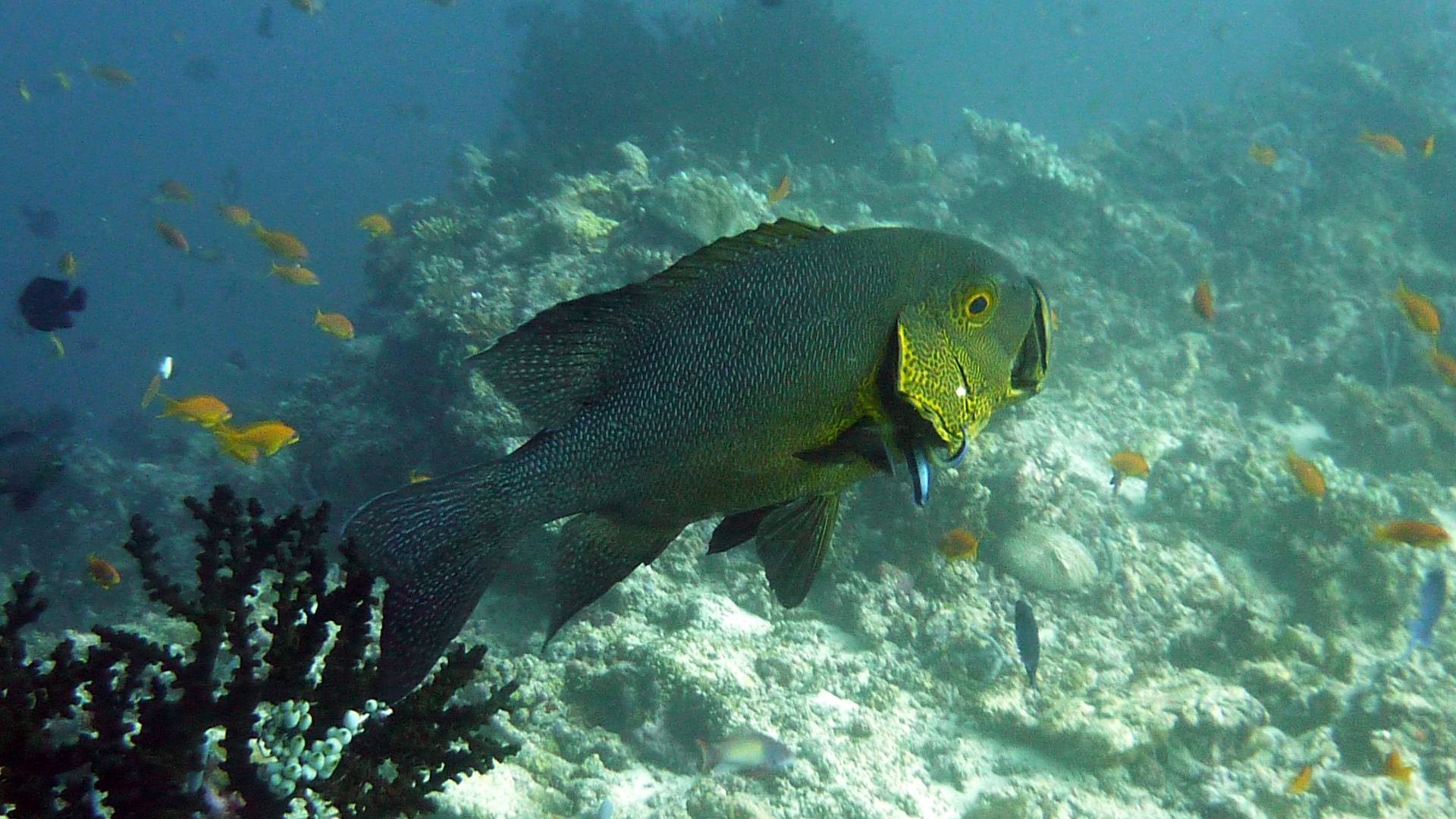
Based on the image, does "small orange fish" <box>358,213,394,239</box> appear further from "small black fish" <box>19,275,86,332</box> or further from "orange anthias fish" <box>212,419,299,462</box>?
"orange anthias fish" <box>212,419,299,462</box>

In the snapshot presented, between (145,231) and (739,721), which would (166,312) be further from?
(739,721)

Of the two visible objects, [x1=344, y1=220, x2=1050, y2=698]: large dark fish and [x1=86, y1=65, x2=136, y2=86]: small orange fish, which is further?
[x1=86, y1=65, x2=136, y2=86]: small orange fish

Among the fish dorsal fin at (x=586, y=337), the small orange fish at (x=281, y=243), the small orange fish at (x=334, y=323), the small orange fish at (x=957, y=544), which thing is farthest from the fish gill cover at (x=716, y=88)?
the fish dorsal fin at (x=586, y=337)

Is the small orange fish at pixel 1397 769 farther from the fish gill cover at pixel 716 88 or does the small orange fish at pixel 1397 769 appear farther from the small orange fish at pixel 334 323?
the fish gill cover at pixel 716 88

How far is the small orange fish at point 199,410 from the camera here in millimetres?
6973

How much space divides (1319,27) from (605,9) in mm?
29695

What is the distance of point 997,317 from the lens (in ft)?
4.94

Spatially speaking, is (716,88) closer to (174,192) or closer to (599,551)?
(174,192)

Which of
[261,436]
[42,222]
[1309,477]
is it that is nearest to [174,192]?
[42,222]

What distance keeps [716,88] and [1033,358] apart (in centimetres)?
1698

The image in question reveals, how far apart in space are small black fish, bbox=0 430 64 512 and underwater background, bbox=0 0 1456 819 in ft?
0.16

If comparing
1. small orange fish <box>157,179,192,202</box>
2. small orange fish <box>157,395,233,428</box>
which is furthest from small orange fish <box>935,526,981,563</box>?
small orange fish <box>157,179,192,202</box>

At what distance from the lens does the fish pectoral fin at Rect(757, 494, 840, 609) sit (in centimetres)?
163

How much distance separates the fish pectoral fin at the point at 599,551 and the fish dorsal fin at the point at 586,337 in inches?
10.6
